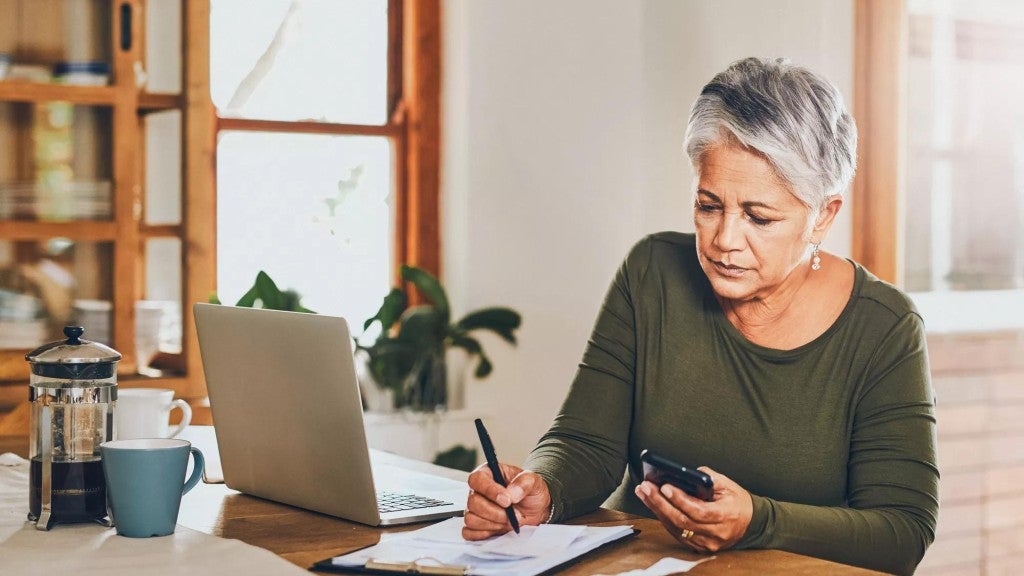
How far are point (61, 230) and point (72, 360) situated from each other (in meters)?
1.78

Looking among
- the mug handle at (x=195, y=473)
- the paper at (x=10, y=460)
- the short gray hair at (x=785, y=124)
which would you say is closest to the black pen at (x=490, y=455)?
the mug handle at (x=195, y=473)

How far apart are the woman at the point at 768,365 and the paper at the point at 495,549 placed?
0.08 meters

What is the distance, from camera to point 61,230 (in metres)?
3.15

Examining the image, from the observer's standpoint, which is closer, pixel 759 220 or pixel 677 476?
pixel 677 476

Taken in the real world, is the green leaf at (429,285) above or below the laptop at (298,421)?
above

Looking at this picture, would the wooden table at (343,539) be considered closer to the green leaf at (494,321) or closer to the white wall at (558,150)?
the green leaf at (494,321)

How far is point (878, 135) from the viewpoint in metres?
3.41

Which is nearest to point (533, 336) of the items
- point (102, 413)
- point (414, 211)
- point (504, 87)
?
point (414, 211)

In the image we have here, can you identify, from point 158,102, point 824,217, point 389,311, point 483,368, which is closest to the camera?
point 824,217

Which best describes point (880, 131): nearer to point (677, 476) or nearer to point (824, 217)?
point (824, 217)

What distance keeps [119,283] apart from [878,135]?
2130 mm

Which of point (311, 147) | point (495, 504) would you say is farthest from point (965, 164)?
point (495, 504)

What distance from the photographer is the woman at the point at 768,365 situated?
1.72 metres

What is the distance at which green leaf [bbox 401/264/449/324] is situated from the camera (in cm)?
360
